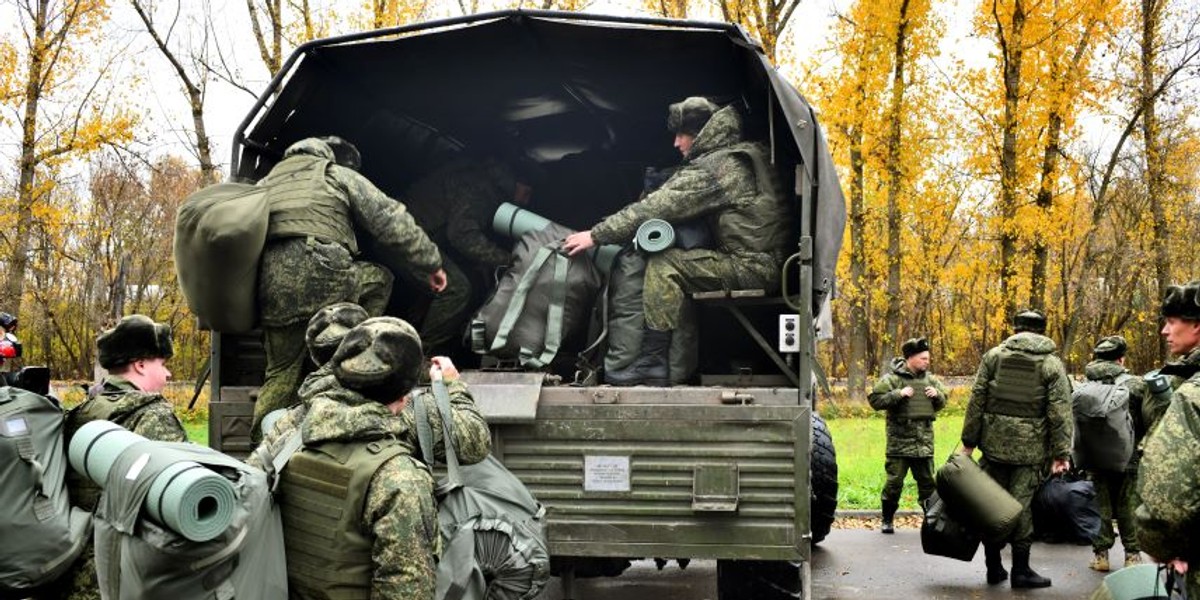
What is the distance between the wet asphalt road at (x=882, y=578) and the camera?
7.38 m

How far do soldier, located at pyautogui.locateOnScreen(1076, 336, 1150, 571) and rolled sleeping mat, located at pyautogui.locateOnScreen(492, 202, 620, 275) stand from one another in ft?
12.9

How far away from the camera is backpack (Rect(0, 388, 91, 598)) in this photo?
3.65 metres

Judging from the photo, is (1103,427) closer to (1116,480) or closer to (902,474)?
(1116,480)

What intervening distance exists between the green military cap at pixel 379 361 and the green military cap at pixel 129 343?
1141 millimetres

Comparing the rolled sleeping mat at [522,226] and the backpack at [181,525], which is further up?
the rolled sleeping mat at [522,226]

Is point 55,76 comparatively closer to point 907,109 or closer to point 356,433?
point 907,109

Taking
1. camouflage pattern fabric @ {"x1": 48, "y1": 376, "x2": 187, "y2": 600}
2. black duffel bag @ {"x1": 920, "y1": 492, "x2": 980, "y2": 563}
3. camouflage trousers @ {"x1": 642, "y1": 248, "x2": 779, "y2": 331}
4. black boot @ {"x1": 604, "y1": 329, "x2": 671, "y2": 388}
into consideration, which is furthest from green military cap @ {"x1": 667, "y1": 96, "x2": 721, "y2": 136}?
camouflage pattern fabric @ {"x1": 48, "y1": 376, "x2": 187, "y2": 600}

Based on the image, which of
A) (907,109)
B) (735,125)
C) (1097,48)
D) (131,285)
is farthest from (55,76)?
(1097,48)

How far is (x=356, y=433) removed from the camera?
3178 millimetres

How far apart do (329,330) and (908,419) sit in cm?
680

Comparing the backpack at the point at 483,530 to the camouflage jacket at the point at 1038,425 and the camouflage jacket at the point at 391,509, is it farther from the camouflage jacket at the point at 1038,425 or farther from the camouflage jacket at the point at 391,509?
the camouflage jacket at the point at 1038,425

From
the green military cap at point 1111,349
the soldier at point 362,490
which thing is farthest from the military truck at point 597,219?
the green military cap at point 1111,349

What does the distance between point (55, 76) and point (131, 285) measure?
12.0 m

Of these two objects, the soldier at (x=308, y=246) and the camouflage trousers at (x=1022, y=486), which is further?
the camouflage trousers at (x=1022, y=486)
